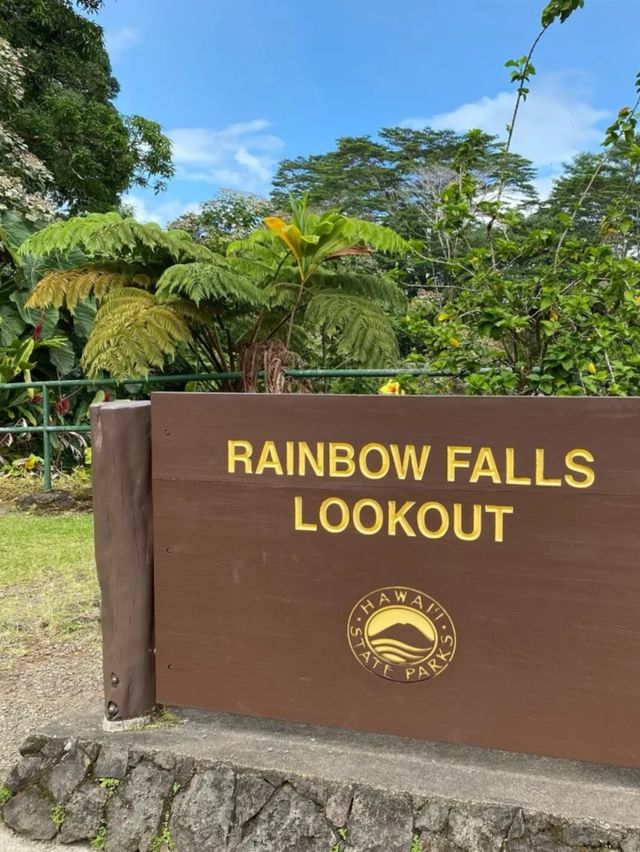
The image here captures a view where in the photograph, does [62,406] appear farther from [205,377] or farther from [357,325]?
[357,325]

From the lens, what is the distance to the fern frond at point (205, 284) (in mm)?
4680

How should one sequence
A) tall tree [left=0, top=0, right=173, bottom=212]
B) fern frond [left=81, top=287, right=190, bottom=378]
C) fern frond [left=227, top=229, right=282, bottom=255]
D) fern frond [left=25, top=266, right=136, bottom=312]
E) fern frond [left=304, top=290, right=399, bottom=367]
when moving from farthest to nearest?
tall tree [left=0, top=0, right=173, bottom=212], fern frond [left=227, top=229, right=282, bottom=255], fern frond [left=25, top=266, right=136, bottom=312], fern frond [left=304, top=290, right=399, bottom=367], fern frond [left=81, top=287, right=190, bottom=378]

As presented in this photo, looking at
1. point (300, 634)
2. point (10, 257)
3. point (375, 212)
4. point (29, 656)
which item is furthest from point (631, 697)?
point (375, 212)

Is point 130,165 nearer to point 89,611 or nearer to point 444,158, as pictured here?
point 89,611

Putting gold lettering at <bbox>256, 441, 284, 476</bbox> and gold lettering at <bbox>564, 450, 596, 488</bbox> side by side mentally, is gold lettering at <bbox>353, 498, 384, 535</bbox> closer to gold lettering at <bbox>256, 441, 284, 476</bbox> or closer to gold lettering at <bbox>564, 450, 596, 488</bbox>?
gold lettering at <bbox>256, 441, 284, 476</bbox>

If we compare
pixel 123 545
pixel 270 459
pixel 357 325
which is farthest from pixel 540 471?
pixel 357 325

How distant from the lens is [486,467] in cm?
183

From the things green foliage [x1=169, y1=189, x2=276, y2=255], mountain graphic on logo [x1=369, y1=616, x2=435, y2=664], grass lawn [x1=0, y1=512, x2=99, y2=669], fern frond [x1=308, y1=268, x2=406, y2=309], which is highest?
green foliage [x1=169, y1=189, x2=276, y2=255]

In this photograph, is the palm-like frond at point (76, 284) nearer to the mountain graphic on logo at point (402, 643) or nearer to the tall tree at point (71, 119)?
the mountain graphic on logo at point (402, 643)

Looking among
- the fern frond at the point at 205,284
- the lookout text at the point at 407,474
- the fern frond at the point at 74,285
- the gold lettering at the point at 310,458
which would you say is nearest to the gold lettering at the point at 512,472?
the lookout text at the point at 407,474

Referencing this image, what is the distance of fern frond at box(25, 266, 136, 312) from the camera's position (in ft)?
17.3

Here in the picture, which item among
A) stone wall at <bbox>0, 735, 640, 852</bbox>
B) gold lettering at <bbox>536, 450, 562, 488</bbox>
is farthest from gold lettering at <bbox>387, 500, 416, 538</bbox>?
stone wall at <bbox>0, 735, 640, 852</bbox>

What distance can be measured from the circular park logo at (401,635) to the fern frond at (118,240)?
370cm

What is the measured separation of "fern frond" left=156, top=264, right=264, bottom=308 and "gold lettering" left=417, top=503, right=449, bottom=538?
3.06m
